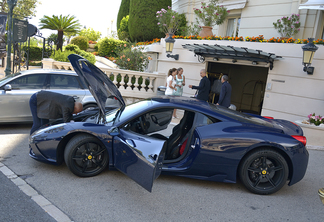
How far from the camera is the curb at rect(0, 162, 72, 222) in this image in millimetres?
3261

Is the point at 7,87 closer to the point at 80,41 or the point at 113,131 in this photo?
the point at 113,131

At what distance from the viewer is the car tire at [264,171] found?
160 inches

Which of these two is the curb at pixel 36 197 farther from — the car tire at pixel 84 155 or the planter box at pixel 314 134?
the planter box at pixel 314 134

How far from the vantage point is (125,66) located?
41.4 ft

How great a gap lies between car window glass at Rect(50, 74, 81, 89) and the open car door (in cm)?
367

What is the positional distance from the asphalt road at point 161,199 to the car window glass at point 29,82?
2.39m

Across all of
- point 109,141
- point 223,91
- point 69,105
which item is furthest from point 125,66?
point 109,141

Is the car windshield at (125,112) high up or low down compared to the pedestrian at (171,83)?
down

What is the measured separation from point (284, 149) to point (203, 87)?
4709 mm

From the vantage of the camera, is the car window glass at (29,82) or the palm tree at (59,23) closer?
the car window glass at (29,82)

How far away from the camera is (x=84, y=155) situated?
4.22 metres

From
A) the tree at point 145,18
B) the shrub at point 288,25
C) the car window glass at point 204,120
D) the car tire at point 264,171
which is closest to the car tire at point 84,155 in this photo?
the car window glass at point 204,120

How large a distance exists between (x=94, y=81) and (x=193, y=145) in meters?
1.84

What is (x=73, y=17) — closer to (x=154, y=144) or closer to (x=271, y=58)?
(x=271, y=58)
